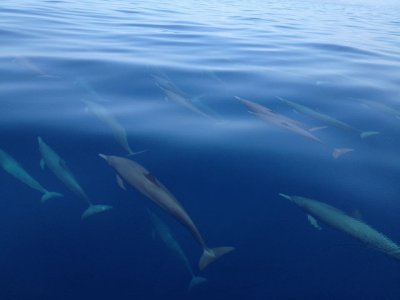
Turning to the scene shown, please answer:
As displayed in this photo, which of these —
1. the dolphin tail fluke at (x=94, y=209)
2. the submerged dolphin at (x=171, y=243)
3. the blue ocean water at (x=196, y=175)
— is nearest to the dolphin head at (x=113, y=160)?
the blue ocean water at (x=196, y=175)

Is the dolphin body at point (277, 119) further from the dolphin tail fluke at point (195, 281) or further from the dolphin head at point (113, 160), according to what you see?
the dolphin tail fluke at point (195, 281)

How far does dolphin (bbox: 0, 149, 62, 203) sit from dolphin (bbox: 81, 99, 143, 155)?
867mm

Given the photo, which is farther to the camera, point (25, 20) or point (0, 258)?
point (25, 20)

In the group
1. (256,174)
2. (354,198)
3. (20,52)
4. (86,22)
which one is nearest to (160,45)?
(20,52)

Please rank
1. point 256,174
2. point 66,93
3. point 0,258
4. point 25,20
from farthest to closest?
1. point 25,20
2. point 66,93
3. point 256,174
4. point 0,258

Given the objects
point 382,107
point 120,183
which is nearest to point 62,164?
point 120,183

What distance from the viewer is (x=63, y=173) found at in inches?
119

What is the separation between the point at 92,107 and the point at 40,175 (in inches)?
52.2

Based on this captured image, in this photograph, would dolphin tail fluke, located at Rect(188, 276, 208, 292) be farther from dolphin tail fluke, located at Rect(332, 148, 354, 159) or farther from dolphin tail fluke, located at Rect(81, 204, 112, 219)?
dolphin tail fluke, located at Rect(332, 148, 354, 159)

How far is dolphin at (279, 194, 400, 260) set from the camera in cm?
253

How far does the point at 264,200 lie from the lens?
121 inches

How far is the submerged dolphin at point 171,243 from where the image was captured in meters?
→ 2.38

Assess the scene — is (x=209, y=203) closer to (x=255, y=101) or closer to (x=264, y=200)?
(x=264, y=200)

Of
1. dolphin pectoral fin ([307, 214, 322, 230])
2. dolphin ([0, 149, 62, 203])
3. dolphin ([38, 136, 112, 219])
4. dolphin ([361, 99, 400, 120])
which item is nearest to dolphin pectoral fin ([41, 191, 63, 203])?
dolphin ([0, 149, 62, 203])
